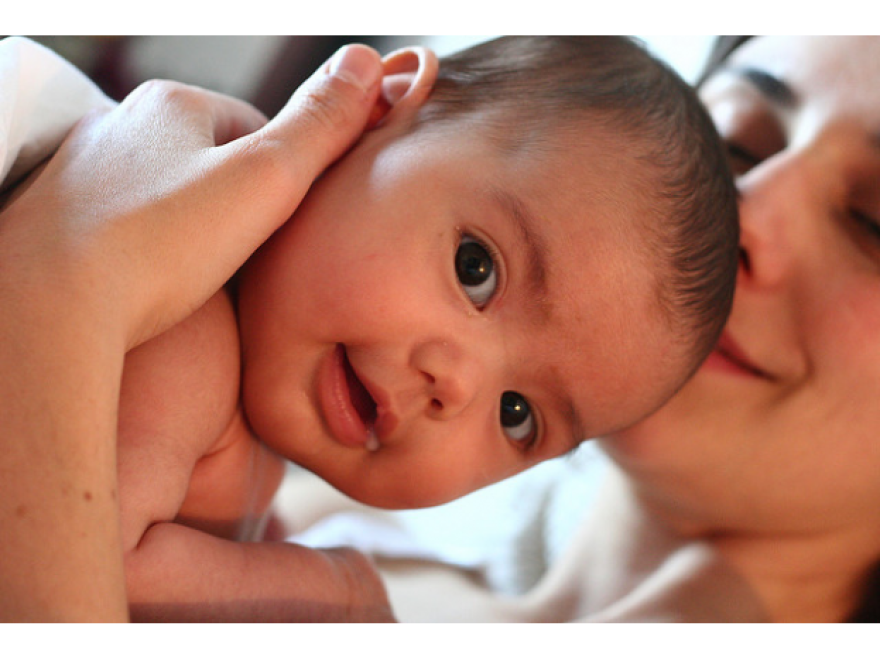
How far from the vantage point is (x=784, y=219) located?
49.6 inches

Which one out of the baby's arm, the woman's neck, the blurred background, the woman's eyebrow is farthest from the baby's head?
the blurred background

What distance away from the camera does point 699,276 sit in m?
1.05

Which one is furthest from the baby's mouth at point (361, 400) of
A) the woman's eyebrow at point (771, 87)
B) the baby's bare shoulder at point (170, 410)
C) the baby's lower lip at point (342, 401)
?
the woman's eyebrow at point (771, 87)

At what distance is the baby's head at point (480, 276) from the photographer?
3.09 feet

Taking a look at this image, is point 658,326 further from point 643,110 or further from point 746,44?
point 746,44

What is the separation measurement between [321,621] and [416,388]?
0.32 metres

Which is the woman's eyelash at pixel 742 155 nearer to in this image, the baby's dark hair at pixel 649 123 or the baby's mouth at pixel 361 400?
the baby's dark hair at pixel 649 123

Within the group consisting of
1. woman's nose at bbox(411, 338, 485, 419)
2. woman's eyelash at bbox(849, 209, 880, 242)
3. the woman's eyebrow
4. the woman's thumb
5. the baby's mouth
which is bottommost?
the baby's mouth

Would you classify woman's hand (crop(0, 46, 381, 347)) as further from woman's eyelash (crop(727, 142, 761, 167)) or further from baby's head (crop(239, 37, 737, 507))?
woman's eyelash (crop(727, 142, 761, 167))

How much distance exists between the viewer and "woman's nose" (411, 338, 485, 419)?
938 millimetres

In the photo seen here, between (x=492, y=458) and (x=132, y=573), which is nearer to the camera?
(x=132, y=573)

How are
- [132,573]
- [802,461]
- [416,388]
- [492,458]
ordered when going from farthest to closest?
[802,461] < [492,458] < [416,388] < [132,573]

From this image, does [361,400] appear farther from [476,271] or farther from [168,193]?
[168,193]
